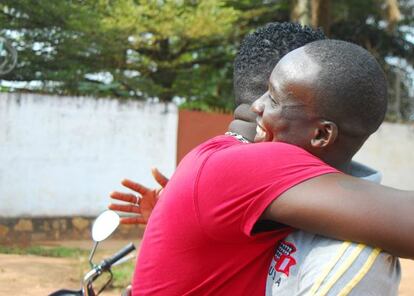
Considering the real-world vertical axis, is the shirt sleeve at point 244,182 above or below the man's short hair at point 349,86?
below

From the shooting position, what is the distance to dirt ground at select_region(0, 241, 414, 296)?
573 centimetres

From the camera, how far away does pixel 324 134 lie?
1.18 m

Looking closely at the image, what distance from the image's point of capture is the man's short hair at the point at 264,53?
1640 mm

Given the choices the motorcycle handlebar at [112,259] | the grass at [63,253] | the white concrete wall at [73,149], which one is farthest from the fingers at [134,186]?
the white concrete wall at [73,149]

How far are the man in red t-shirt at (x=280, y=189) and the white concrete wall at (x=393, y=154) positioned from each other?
1140 centimetres

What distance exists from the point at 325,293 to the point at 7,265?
6227 millimetres

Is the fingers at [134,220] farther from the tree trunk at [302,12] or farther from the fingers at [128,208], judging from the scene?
the tree trunk at [302,12]

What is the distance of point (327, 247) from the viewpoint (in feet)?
3.52

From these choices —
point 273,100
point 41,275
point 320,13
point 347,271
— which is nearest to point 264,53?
point 273,100

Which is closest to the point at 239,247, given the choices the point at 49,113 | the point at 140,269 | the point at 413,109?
the point at 140,269

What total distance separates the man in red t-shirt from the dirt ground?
466 cm

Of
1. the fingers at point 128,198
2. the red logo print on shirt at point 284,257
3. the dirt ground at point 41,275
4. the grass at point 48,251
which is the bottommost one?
the grass at point 48,251

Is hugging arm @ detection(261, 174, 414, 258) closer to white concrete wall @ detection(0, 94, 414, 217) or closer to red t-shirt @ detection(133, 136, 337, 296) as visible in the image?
red t-shirt @ detection(133, 136, 337, 296)

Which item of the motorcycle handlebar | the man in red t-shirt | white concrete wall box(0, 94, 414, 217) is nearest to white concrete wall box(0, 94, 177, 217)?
white concrete wall box(0, 94, 414, 217)
